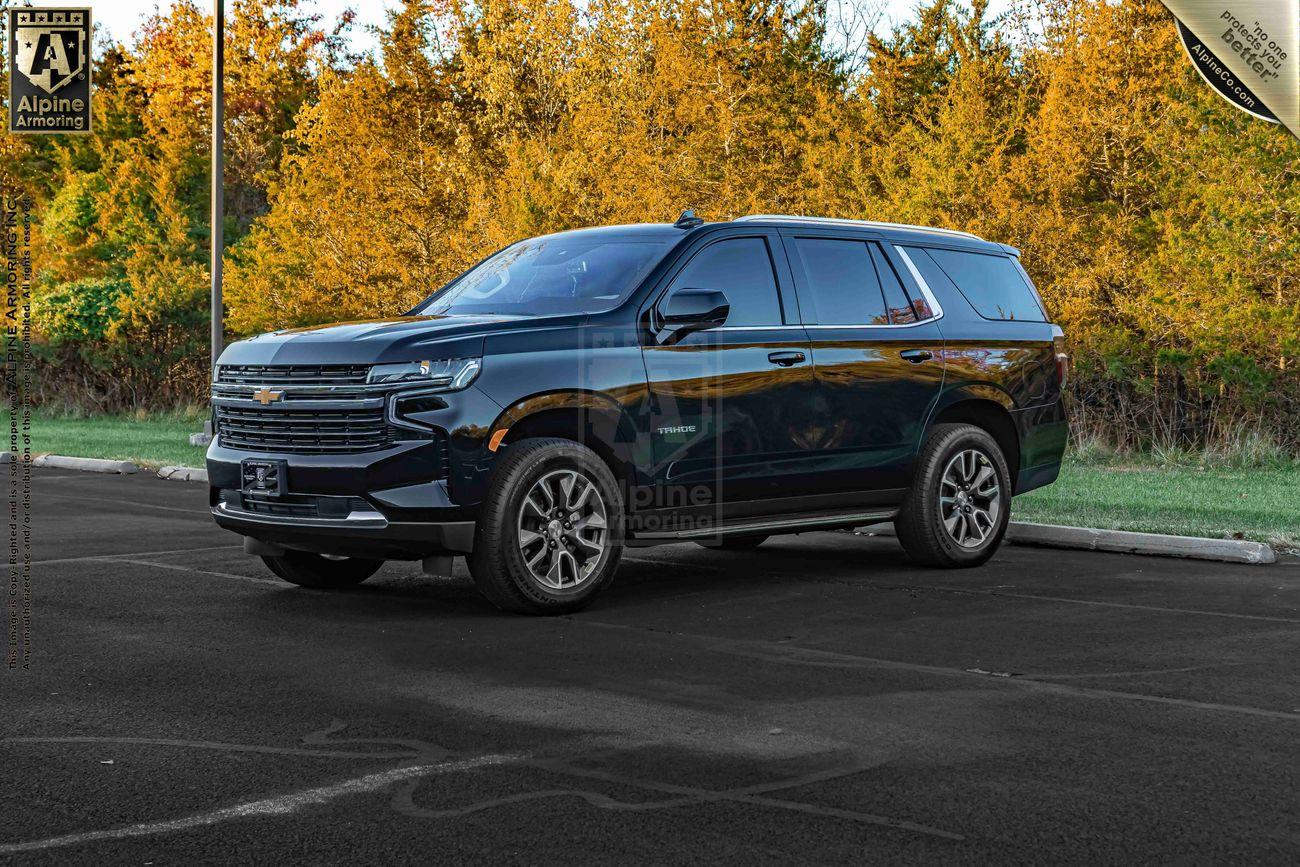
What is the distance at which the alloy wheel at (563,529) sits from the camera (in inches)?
322

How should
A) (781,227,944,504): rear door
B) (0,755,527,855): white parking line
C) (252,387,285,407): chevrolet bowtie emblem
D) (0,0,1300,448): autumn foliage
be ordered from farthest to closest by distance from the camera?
(0,0,1300,448): autumn foliage, (781,227,944,504): rear door, (252,387,285,407): chevrolet bowtie emblem, (0,755,527,855): white parking line

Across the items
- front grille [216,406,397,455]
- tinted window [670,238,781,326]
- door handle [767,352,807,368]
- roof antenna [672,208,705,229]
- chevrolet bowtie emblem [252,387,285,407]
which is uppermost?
roof antenna [672,208,705,229]

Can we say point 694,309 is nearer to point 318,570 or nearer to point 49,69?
point 318,570

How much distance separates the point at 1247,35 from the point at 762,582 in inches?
174

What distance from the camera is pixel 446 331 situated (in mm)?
8055

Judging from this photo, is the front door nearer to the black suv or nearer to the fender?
the black suv

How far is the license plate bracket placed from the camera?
814 cm

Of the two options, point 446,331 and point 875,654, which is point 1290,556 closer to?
point 875,654

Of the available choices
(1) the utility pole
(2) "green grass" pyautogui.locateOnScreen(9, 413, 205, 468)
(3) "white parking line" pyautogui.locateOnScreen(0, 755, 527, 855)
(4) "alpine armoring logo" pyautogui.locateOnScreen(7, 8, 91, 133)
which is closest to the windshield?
(3) "white parking line" pyautogui.locateOnScreen(0, 755, 527, 855)

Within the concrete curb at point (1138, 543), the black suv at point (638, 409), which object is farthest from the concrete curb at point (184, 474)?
the concrete curb at point (1138, 543)

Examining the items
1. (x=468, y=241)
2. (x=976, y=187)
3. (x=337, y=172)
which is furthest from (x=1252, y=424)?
(x=337, y=172)

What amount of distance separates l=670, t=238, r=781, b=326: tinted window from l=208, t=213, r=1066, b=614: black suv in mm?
13

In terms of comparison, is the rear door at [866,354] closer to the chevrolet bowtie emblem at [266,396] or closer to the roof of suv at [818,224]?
the roof of suv at [818,224]

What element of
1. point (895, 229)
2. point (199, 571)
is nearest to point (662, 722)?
point (199, 571)
